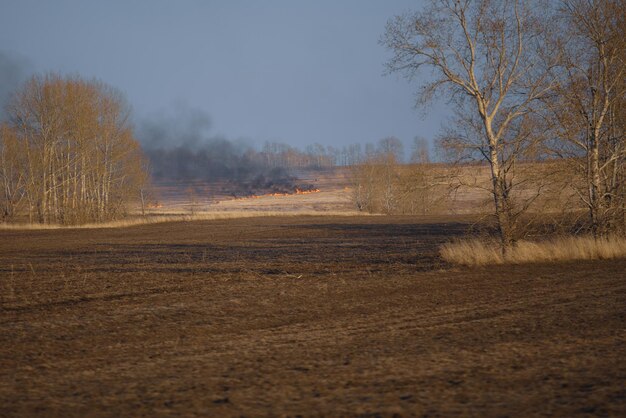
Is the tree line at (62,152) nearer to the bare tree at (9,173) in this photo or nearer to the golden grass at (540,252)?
the bare tree at (9,173)

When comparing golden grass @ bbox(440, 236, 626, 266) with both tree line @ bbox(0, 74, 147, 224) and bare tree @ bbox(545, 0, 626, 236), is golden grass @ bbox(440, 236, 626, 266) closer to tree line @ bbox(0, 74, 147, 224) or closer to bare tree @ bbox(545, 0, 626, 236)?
bare tree @ bbox(545, 0, 626, 236)

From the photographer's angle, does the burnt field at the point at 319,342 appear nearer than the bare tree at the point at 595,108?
Yes

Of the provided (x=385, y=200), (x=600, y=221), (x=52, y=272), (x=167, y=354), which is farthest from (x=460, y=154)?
(x=385, y=200)

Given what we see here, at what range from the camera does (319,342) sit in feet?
24.0

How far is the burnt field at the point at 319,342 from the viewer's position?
199 inches

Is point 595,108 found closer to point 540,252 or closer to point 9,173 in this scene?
point 540,252

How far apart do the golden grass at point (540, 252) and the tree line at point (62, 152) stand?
125 ft

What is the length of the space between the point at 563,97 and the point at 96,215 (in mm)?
40929

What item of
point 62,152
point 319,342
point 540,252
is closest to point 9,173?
point 62,152

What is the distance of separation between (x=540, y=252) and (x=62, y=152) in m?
41.6

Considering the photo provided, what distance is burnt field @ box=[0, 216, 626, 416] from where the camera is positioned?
16.6ft

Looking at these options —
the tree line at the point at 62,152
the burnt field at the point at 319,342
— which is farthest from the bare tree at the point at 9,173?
the burnt field at the point at 319,342

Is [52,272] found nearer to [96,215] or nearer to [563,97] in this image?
[563,97]

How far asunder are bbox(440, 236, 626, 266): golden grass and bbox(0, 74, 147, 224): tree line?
38033mm
